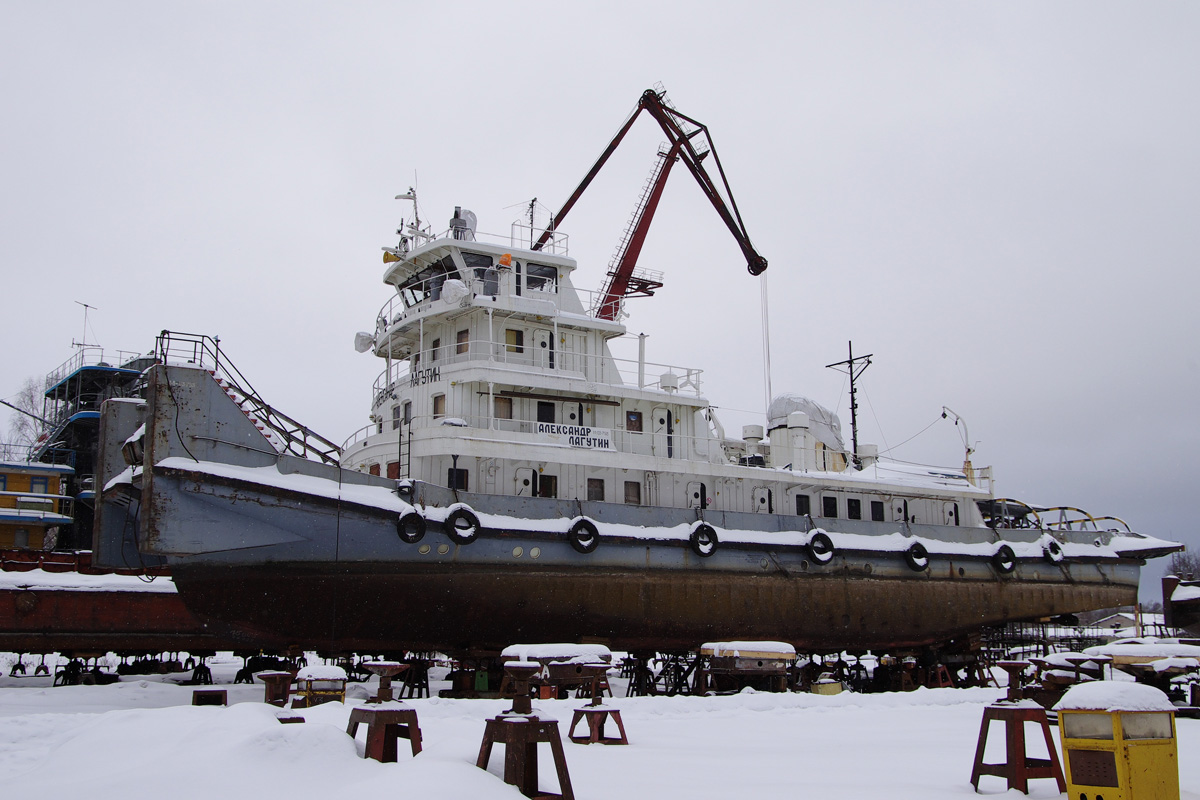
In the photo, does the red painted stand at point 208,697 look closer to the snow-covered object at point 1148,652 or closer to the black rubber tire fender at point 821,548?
the snow-covered object at point 1148,652

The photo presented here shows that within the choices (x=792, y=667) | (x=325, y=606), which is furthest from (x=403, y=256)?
(x=792, y=667)

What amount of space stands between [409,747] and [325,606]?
29.1 ft

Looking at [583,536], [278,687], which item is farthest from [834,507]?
[278,687]

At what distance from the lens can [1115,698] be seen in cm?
629

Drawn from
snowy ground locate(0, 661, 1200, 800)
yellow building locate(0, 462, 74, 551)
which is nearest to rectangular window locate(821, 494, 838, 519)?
snowy ground locate(0, 661, 1200, 800)

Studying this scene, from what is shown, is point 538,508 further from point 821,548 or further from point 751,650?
point 821,548

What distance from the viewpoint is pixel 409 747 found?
845 cm

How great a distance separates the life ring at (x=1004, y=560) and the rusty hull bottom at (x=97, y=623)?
1972 centimetres

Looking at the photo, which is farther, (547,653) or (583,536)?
(583,536)

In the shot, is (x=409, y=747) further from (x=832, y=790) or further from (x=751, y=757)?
(x=832, y=790)

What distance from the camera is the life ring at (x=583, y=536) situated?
735 inches

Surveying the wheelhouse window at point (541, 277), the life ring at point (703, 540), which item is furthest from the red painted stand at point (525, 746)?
the wheelhouse window at point (541, 277)

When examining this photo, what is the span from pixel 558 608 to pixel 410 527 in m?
3.53

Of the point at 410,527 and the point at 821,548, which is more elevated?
the point at 410,527
